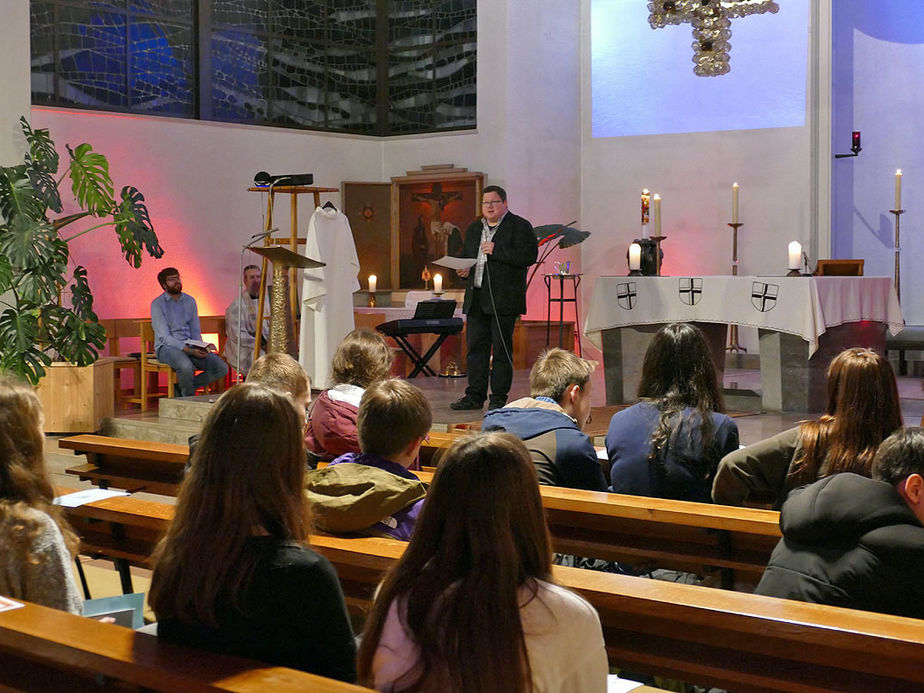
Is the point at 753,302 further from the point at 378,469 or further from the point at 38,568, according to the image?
the point at 38,568

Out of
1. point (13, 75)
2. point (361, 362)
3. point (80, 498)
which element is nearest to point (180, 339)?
point (13, 75)

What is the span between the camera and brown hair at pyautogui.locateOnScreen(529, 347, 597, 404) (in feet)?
11.6

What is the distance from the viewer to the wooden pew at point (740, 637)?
6.71 ft

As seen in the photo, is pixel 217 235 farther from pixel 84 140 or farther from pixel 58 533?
pixel 58 533

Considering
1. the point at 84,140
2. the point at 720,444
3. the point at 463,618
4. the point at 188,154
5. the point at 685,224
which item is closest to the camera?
the point at 463,618

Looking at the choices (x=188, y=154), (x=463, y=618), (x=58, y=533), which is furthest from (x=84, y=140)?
(x=463, y=618)

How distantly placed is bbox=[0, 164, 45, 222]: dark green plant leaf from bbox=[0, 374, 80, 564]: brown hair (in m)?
5.59

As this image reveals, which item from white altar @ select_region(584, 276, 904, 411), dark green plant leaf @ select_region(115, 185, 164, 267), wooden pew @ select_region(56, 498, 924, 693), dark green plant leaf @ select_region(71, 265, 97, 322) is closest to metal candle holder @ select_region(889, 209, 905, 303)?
white altar @ select_region(584, 276, 904, 411)

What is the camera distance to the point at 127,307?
10734 mm

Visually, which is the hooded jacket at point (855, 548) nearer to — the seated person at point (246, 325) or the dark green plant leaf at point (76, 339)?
the dark green plant leaf at point (76, 339)

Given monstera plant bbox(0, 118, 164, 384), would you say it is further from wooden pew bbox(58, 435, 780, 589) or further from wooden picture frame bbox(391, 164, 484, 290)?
wooden pew bbox(58, 435, 780, 589)

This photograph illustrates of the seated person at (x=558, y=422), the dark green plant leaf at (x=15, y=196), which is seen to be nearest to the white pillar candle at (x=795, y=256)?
the seated person at (x=558, y=422)

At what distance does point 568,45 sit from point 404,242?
2.86 meters

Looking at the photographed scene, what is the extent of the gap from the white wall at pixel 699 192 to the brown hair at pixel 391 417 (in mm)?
9450
